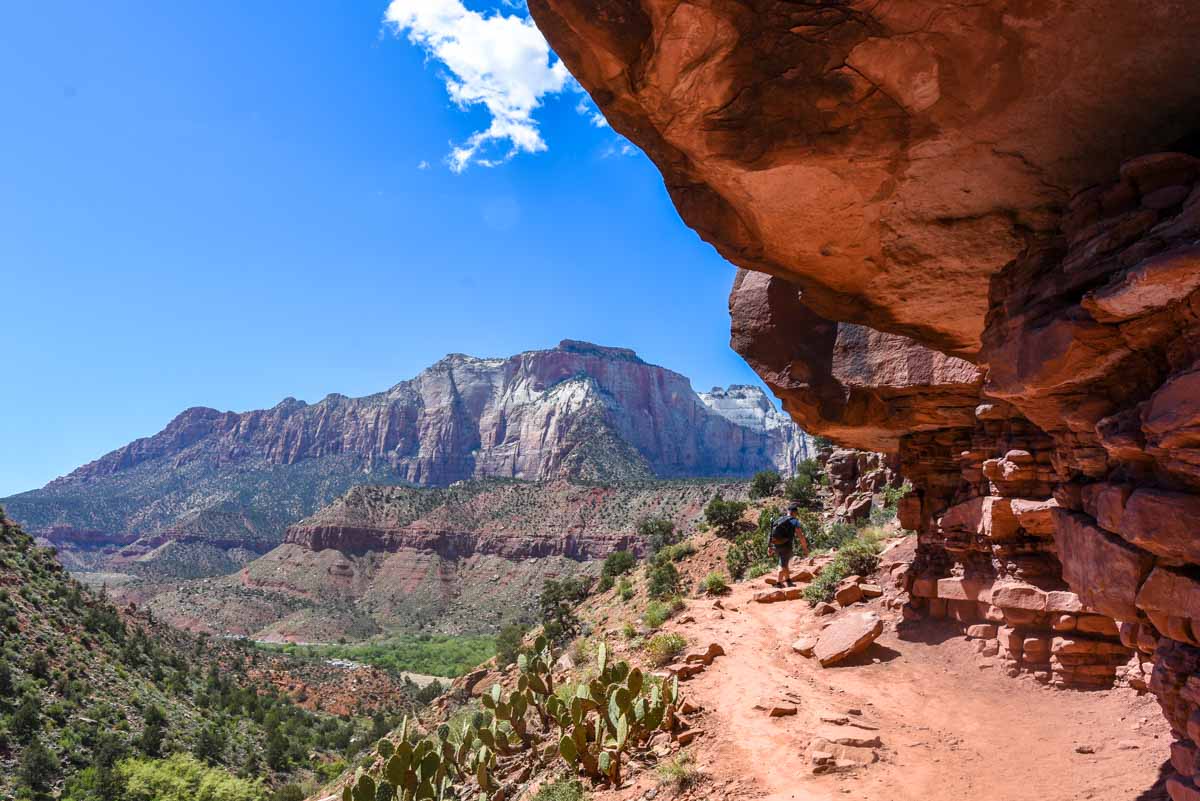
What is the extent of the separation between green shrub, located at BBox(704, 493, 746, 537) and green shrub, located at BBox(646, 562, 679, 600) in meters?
3.77

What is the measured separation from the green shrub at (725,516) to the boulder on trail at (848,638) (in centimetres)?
1845

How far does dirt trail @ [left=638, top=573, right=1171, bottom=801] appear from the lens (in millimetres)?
6301

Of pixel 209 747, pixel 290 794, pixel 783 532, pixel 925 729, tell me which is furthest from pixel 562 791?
pixel 209 747

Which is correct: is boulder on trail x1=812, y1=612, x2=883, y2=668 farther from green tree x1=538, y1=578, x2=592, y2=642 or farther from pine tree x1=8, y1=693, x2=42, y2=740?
pine tree x1=8, y1=693, x2=42, y2=740

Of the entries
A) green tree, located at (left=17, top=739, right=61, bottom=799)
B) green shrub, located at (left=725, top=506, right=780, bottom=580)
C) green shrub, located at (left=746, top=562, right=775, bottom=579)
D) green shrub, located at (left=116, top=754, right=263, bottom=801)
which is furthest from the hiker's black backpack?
green tree, located at (left=17, top=739, right=61, bottom=799)

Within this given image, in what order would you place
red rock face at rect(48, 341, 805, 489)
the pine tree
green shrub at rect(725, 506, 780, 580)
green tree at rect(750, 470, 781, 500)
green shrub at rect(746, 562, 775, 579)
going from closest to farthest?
green shrub at rect(746, 562, 775, 579) < the pine tree < green shrub at rect(725, 506, 780, 580) < green tree at rect(750, 470, 781, 500) < red rock face at rect(48, 341, 805, 489)

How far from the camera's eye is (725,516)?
31.0 meters

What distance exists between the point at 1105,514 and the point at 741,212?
150 inches

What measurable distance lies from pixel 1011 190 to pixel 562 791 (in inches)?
307

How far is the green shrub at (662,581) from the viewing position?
2427cm

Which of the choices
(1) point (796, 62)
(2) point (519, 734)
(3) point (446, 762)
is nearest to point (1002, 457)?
(1) point (796, 62)

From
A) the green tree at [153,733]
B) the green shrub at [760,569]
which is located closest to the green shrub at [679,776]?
the green shrub at [760,569]

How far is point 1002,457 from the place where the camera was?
9625 mm

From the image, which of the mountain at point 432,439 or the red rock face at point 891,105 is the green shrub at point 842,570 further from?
the mountain at point 432,439
